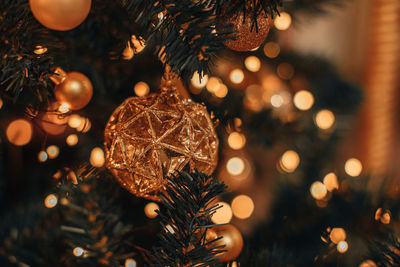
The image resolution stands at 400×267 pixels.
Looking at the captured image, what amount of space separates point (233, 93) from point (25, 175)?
16.1 inches

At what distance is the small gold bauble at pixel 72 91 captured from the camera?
0.34m

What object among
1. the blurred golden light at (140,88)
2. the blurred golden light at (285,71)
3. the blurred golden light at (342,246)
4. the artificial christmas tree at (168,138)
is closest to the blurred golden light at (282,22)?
the artificial christmas tree at (168,138)

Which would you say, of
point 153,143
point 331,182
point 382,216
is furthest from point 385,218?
point 153,143

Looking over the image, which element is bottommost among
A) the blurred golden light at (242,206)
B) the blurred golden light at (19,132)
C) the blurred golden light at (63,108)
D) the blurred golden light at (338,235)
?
the blurred golden light at (242,206)

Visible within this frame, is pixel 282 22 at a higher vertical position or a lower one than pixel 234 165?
higher

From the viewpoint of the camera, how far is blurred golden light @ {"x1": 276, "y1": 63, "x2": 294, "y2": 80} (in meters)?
0.67

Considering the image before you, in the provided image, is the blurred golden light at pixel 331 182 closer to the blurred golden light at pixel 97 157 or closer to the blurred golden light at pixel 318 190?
the blurred golden light at pixel 318 190

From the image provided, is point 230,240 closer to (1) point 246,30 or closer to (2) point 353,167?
(1) point 246,30

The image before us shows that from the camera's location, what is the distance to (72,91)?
1.12 feet

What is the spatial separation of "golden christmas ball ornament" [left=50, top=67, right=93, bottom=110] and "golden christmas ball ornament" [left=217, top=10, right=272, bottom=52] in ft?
0.55

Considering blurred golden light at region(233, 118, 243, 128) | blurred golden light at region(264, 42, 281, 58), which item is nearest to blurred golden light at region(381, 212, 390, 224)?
blurred golden light at region(233, 118, 243, 128)

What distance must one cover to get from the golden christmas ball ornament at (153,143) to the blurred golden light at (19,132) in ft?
0.88

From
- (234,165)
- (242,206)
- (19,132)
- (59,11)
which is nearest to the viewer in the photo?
(59,11)

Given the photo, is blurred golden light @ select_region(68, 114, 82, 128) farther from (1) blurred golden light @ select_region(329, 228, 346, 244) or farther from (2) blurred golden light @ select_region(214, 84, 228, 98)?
(1) blurred golden light @ select_region(329, 228, 346, 244)
